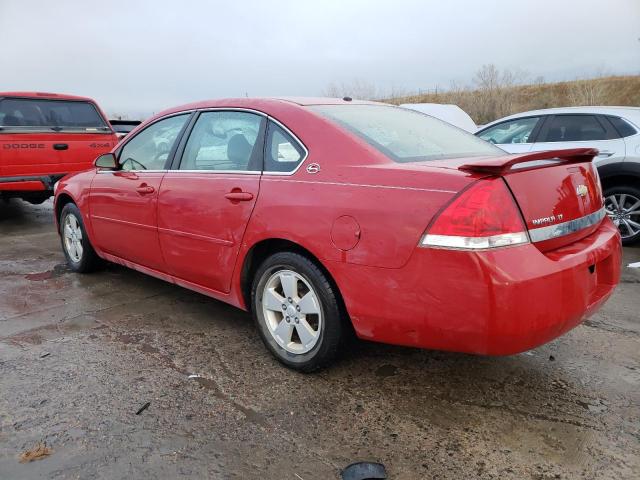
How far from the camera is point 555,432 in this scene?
96.0 inches

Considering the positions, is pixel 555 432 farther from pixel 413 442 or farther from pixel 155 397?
pixel 155 397

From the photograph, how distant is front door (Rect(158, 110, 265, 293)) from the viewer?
3150 millimetres

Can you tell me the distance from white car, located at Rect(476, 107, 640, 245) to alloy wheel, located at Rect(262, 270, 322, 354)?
4.55 m

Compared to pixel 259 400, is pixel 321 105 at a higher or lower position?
higher

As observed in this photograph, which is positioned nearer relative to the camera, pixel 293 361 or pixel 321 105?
pixel 293 361

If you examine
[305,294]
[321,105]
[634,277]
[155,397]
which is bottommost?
[634,277]

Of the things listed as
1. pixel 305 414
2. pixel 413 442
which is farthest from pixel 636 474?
pixel 305 414

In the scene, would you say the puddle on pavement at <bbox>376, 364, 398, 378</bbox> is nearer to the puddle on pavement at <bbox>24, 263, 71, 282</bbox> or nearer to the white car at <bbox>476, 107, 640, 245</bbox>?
the puddle on pavement at <bbox>24, 263, 71, 282</bbox>

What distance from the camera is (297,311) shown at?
2936mm

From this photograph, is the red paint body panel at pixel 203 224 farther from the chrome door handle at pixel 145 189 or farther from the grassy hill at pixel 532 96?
the grassy hill at pixel 532 96

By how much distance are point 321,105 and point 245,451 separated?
6.68ft

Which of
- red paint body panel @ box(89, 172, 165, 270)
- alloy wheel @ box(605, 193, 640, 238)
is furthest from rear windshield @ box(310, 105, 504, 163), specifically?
alloy wheel @ box(605, 193, 640, 238)

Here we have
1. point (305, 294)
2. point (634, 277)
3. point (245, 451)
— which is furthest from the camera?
point (634, 277)

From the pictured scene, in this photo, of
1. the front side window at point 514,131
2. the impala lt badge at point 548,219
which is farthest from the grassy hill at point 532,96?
the impala lt badge at point 548,219
